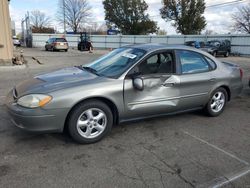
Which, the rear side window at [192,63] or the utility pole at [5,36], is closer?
the rear side window at [192,63]

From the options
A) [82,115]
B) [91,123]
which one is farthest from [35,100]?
[91,123]

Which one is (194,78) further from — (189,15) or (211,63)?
(189,15)

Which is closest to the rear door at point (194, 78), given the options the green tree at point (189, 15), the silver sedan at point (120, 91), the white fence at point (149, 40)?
the silver sedan at point (120, 91)

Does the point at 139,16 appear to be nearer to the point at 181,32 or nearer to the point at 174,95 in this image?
the point at 181,32

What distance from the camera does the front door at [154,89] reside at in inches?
147

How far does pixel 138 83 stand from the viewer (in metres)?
3.63

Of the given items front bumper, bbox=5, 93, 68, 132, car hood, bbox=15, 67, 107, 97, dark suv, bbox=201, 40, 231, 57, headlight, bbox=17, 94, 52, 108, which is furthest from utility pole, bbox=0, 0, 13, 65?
dark suv, bbox=201, 40, 231, 57

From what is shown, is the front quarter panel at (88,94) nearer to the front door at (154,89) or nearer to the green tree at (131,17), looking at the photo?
the front door at (154,89)

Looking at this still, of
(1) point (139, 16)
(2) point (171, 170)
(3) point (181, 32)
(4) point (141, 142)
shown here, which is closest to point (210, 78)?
(4) point (141, 142)

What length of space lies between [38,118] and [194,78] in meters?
2.79

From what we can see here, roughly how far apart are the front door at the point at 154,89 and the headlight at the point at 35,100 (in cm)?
119

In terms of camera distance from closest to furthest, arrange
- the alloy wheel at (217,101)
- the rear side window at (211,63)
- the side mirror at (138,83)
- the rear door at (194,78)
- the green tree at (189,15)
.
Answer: the side mirror at (138,83)
the rear door at (194,78)
the rear side window at (211,63)
the alloy wheel at (217,101)
the green tree at (189,15)

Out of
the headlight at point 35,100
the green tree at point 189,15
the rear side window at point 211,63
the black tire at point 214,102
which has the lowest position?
the black tire at point 214,102

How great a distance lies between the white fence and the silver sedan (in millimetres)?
22800
